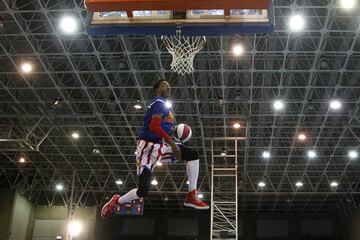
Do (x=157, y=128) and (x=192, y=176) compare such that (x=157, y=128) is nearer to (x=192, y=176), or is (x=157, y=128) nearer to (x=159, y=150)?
(x=159, y=150)

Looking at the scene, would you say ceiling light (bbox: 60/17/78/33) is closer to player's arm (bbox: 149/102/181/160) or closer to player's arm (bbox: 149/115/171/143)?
player's arm (bbox: 149/102/181/160)

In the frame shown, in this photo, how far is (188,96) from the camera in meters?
21.3

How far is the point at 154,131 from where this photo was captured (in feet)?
18.2

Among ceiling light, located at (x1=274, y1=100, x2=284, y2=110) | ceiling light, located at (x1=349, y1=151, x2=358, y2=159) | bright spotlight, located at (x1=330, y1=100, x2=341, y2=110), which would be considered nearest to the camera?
bright spotlight, located at (x1=330, y1=100, x2=341, y2=110)

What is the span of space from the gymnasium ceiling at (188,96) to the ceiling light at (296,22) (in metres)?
0.28

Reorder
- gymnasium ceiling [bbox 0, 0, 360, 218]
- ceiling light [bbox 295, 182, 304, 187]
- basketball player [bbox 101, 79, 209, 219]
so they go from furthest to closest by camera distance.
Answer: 1. ceiling light [bbox 295, 182, 304, 187]
2. gymnasium ceiling [bbox 0, 0, 360, 218]
3. basketball player [bbox 101, 79, 209, 219]

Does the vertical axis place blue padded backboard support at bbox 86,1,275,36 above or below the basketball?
above

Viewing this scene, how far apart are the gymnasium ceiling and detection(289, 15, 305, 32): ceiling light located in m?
0.28

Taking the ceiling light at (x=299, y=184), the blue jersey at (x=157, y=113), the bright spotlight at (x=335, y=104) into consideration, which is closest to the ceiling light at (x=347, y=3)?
the bright spotlight at (x=335, y=104)

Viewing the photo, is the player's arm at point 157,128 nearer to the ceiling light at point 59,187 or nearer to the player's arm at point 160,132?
the player's arm at point 160,132

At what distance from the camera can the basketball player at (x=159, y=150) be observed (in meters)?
5.65

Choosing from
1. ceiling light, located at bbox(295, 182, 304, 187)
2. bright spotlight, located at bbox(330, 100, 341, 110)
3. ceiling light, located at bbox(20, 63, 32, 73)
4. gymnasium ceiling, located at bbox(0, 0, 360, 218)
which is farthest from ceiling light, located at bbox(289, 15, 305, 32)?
ceiling light, located at bbox(295, 182, 304, 187)

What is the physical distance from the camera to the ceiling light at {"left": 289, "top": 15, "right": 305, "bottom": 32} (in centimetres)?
1544

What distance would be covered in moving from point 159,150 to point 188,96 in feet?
51.0
